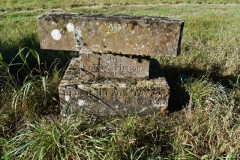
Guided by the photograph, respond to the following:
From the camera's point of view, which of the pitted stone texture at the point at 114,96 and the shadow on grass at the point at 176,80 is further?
the shadow on grass at the point at 176,80

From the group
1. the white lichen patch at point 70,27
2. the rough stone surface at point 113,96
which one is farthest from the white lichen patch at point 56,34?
the rough stone surface at point 113,96

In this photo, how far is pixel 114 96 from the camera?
395 cm

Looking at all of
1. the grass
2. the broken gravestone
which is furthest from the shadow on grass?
the broken gravestone

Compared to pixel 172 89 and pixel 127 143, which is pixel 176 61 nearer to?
pixel 172 89

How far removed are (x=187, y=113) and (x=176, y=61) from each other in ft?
6.62

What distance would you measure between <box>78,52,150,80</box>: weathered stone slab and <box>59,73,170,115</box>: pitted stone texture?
110mm

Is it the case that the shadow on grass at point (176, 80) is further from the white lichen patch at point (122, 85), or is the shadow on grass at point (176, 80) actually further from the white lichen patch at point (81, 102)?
the white lichen patch at point (81, 102)

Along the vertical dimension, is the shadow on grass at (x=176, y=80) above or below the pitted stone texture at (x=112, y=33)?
below

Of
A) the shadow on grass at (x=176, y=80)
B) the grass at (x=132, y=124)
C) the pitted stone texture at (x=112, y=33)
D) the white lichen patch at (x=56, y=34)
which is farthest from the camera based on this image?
the shadow on grass at (x=176, y=80)

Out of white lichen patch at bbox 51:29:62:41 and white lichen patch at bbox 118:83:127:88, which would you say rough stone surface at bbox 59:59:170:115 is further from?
white lichen patch at bbox 51:29:62:41

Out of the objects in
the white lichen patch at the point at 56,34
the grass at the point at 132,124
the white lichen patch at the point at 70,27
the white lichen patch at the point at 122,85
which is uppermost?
the white lichen patch at the point at 70,27

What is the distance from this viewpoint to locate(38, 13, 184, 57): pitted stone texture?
362cm

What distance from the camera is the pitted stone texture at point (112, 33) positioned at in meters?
A: 3.62

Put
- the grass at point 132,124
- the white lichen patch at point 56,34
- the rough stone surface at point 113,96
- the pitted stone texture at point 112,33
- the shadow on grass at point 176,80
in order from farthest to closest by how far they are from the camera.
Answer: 1. the shadow on grass at point 176,80
2. the rough stone surface at point 113,96
3. the white lichen patch at point 56,34
4. the pitted stone texture at point 112,33
5. the grass at point 132,124
